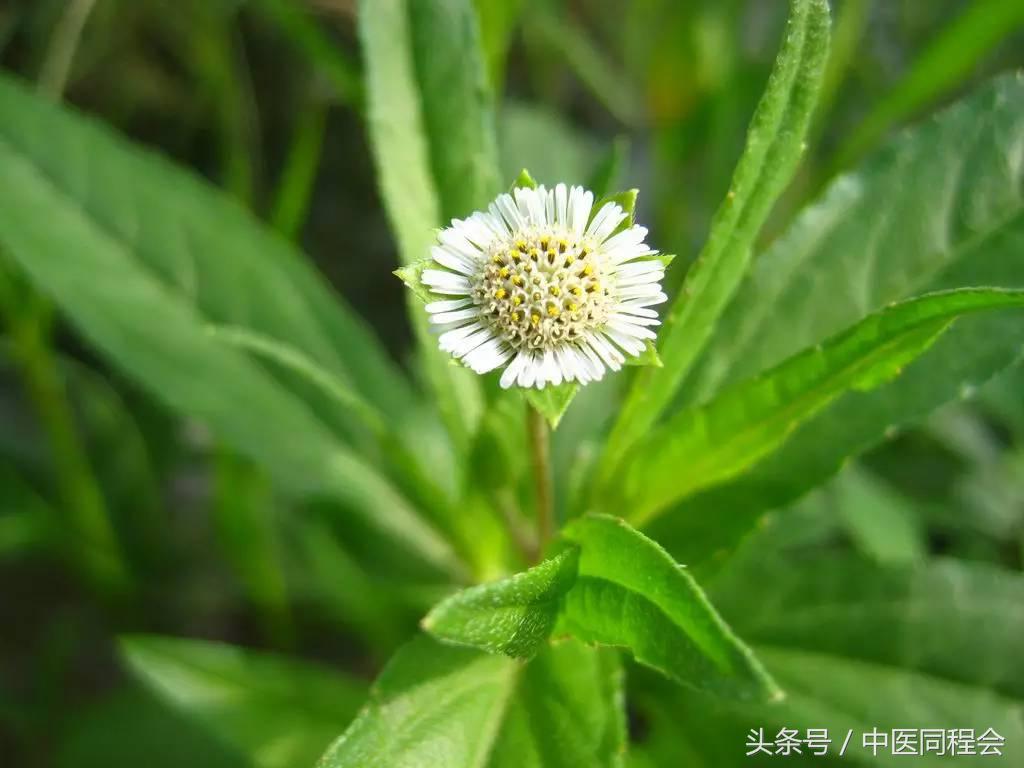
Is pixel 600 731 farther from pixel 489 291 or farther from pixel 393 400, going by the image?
pixel 393 400

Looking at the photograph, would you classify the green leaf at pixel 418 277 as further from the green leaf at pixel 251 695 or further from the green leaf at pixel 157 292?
the green leaf at pixel 251 695

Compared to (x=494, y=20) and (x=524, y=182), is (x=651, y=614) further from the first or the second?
(x=494, y=20)

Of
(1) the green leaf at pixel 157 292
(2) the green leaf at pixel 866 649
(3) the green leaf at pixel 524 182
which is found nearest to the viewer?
(3) the green leaf at pixel 524 182

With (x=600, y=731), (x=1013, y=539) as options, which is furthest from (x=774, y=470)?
(x=1013, y=539)

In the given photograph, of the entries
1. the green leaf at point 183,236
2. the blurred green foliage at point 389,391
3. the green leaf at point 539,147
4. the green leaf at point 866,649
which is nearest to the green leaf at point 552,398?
the blurred green foliage at point 389,391

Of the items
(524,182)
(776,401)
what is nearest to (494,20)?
(524,182)

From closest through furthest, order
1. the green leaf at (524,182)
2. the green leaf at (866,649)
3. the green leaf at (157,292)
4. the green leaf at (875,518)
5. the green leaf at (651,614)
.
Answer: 1. the green leaf at (651,614)
2. the green leaf at (524,182)
3. the green leaf at (866,649)
4. the green leaf at (157,292)
5. the green leaf at (875,518)

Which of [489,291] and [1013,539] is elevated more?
[1013,539]
